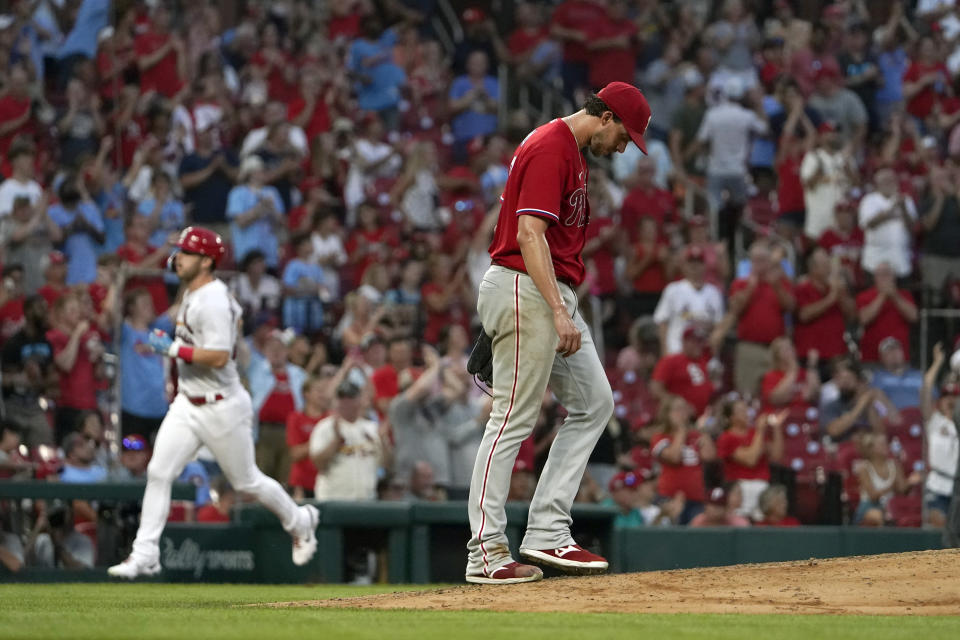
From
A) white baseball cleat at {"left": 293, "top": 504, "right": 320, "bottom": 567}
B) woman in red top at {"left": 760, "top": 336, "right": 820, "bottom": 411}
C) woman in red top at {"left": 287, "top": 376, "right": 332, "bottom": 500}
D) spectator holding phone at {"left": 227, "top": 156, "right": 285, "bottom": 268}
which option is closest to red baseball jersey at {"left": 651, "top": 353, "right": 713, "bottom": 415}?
woman in red top at {"left": 760, "top": 336, "right": 820, "bottom": 411}

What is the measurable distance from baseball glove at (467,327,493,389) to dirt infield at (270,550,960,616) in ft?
3.45

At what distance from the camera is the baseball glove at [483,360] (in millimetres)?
7590

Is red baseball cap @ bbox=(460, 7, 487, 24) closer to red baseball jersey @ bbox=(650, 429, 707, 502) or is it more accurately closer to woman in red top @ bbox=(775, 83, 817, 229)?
woman in red top @ bbox=(775, 83, 817, 229)

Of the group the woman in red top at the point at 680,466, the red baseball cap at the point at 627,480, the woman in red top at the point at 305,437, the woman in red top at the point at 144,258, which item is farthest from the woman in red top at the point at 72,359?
the woman in red top at the point at 680,466

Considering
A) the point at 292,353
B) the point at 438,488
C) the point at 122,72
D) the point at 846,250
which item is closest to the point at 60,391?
the point at 292,353

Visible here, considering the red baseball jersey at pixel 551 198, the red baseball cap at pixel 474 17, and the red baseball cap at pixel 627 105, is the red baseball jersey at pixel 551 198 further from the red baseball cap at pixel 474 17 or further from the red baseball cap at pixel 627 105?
the red baseball cap at pixel 474 17

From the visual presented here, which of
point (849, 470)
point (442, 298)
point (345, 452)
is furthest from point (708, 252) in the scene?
point (345, 452)

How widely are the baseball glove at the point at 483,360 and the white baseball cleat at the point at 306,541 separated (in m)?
3.34

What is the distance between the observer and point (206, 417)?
10062 millimetres

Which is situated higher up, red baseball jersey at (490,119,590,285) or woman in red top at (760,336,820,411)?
red baseball jersey at (490,119,590,285)

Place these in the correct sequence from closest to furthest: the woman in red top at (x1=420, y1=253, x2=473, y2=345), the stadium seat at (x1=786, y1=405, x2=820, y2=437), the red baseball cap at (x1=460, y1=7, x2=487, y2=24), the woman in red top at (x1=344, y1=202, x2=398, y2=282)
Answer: the stadium seat at (x1=786, y1=405, x2=820, y2=437) < the woman in red top at (x1=420, y1=253, x2=473, y2=345) < the woman in red top at (x1=344, y1=202, x2=398, y2=282) < the red baseball cap at (x1=460, y1=7, x2=487, y2=24)

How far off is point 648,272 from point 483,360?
32.8ft

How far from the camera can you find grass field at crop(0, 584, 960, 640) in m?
5.53

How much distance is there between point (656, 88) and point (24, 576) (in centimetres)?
1194
